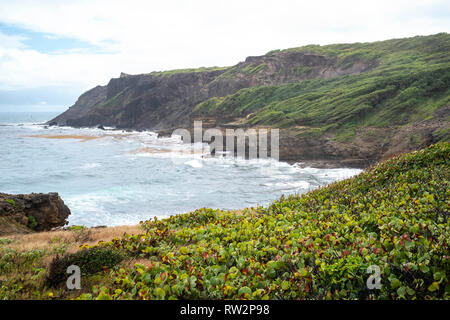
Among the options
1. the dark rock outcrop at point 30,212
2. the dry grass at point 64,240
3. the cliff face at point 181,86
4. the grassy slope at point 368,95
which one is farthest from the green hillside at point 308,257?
the cliff face at point 181,86

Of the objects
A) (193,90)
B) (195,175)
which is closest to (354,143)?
(195,175)

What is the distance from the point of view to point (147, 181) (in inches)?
1309

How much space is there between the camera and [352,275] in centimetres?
462

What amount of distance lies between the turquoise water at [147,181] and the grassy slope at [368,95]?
11.2 meters

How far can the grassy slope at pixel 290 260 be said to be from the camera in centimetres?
452

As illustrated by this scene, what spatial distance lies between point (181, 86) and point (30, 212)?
9853 centimetres

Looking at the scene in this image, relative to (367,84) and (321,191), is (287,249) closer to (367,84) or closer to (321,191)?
(321,191)

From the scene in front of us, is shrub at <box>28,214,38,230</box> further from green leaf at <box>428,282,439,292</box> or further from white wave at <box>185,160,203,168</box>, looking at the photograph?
white wave at <box>185,160,203,168</box>

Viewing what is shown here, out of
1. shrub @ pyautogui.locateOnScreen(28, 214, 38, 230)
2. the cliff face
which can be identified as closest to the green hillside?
shrub @ pyautogui.locateOnScreen(28, 214, 38, 230)

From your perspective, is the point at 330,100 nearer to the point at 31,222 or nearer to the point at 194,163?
the point at 194,163

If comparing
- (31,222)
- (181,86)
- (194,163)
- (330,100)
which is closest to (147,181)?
(194,163)

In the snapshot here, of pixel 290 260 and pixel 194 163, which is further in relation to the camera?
pixel 194 163
